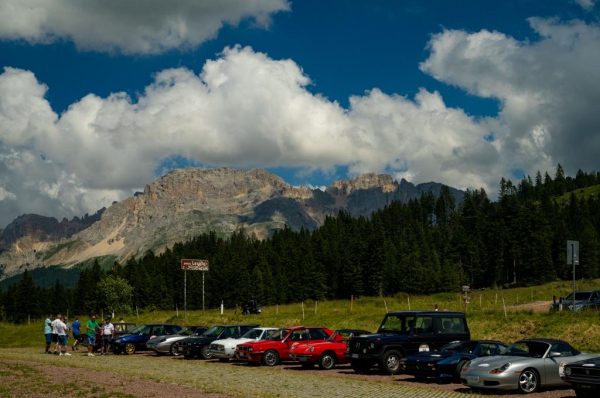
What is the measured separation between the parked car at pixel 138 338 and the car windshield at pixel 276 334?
9360mm

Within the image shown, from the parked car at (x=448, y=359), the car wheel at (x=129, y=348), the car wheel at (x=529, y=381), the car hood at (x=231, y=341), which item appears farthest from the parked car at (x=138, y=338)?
the car wheel at (x=529, y=381)

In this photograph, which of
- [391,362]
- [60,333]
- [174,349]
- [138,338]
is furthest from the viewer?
[138,338]

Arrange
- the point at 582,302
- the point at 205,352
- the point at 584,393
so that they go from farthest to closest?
the point at 582,302
the point at 205,352
the point at 584,393

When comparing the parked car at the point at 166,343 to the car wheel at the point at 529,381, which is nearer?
the car wheel at the point at 529,381

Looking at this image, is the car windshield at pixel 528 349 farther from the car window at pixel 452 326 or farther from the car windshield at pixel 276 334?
the car windshield at pixel 276 334

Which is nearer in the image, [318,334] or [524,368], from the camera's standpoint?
[524,368]

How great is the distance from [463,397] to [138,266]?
425ft

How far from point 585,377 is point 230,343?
18274mm

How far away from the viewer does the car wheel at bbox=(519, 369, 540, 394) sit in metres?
18.2

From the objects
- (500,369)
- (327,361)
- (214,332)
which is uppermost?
(500,369)

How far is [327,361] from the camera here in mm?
26719

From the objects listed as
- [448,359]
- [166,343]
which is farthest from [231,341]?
[448,359]

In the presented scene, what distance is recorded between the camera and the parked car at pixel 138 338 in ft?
120

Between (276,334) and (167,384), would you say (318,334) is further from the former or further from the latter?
(167,384)
